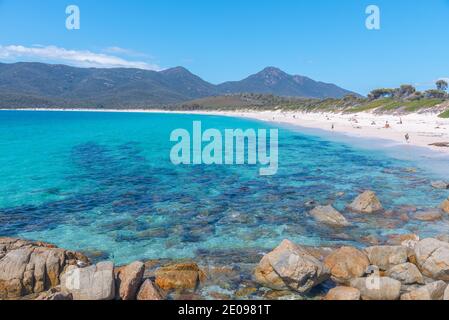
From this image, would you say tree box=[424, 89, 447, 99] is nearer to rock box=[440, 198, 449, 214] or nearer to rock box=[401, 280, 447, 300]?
rock box=[440, 198, 449, 214]

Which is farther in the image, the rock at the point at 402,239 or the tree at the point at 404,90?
the tree at the point at 404,90

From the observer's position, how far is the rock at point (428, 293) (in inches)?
366

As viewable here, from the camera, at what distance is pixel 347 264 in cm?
1142

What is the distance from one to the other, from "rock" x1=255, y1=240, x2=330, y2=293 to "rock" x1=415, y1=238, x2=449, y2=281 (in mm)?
3293

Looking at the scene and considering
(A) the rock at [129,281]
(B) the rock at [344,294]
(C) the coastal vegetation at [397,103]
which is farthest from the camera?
(C) the coastal vegetation at [397,103]

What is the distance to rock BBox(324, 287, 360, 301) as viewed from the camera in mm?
9434

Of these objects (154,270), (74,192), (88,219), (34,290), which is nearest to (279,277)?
(154,270)

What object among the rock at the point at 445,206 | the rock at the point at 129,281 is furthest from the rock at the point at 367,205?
the rock at the point at 129,281

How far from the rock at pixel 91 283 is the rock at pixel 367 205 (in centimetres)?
1362

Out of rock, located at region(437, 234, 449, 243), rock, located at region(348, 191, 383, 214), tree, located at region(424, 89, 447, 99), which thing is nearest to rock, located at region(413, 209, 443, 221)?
rock, located at region(348, 191, 383, 214)

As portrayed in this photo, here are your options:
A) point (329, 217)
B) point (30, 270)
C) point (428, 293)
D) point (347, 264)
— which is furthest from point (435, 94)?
point (30, 270)

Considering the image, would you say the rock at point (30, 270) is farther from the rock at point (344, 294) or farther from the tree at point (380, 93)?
the tree at point (380, 93)
